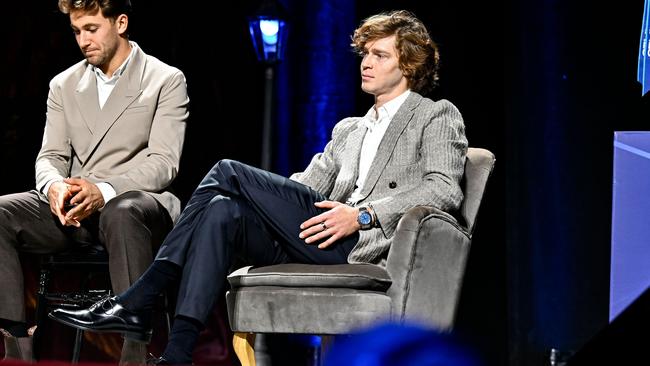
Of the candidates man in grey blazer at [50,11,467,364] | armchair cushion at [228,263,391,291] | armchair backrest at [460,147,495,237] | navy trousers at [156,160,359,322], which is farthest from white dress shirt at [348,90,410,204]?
armchair cushion at [228,263,391,291]

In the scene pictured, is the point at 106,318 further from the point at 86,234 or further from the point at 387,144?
the point at 387,144

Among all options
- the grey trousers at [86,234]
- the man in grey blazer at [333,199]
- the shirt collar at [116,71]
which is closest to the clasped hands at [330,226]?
the man in grey blazer at [333,199]

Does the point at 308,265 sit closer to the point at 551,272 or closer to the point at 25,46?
the point at 551,272

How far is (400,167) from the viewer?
3.16 meters

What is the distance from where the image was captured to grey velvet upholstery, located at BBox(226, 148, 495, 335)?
110 inches

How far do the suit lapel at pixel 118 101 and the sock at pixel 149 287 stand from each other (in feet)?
2.72

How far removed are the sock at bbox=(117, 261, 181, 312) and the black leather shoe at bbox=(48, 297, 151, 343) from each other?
0.02 m

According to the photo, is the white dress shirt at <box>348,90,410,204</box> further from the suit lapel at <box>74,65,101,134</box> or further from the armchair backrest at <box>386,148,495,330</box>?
the suit lapel at <box>74,65,101,134</box>

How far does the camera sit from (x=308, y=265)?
2.91 meters

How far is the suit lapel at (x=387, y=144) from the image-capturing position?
125 inches

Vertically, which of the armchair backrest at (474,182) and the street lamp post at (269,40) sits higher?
the street lamp post at (269,40)

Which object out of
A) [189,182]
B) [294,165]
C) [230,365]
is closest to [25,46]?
[189,182]

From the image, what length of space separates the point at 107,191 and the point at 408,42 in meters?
1.18

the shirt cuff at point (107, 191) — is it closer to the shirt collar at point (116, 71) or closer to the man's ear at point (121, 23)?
the shirt collar at point (116, 71)
